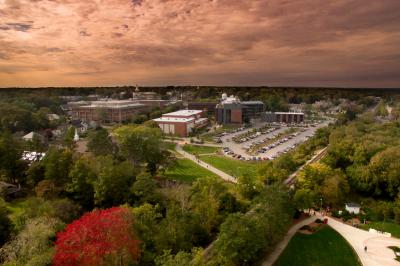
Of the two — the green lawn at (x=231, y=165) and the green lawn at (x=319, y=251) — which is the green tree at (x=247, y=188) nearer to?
the green lawn at (x=319, y=251)

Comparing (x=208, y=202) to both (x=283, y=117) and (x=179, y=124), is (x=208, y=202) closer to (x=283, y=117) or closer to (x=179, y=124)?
(x=179, y=124)

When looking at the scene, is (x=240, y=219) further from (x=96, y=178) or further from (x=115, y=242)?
(x=96, y=178)

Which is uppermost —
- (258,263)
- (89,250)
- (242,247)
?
(89,250)

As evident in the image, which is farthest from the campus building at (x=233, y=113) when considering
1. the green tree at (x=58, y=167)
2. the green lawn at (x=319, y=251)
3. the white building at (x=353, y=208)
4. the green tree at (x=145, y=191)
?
the green lawn at (x=319, y=251)

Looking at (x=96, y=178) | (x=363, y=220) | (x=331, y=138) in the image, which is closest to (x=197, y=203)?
(x=96, y=178)

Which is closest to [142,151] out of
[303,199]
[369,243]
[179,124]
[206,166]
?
[206,166]
